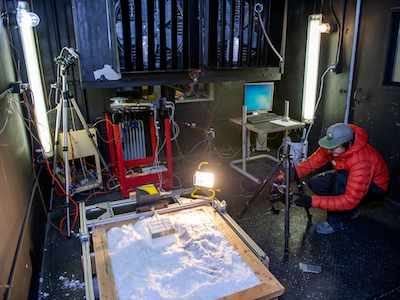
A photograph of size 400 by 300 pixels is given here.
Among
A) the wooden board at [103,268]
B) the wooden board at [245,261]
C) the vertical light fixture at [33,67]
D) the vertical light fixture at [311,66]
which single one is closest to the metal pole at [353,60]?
the vertical light fixture at [311,66]

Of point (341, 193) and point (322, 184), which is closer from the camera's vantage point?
point (341, 193)

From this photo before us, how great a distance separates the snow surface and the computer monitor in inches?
76.3

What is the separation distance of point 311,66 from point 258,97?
69 centimetres

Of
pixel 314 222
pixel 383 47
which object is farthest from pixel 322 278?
pixel 383 47

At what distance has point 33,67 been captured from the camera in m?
2.46

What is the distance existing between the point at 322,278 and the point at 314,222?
726 millimetres

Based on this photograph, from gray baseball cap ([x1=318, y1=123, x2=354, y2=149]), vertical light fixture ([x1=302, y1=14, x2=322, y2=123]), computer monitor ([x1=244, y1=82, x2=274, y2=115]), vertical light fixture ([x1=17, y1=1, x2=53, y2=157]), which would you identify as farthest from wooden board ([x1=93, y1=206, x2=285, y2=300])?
vertical light fixture ([x1=302, y1=14, x2=322, y2=123])

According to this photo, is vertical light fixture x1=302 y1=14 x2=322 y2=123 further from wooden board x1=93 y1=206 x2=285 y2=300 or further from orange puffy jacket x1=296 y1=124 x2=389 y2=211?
wooden board x1=93 y1=206 x2=285 y2=300

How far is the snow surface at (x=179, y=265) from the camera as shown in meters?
1.52

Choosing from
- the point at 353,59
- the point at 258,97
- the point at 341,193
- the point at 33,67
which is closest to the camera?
the point at 33,67

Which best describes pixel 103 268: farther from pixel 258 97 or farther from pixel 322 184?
pixel 258 97

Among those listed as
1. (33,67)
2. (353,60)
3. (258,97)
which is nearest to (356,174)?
(353,60)

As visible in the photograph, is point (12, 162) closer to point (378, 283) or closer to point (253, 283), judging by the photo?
point (253, 283)

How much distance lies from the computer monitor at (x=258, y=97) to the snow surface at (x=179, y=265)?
1938 mm
